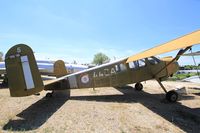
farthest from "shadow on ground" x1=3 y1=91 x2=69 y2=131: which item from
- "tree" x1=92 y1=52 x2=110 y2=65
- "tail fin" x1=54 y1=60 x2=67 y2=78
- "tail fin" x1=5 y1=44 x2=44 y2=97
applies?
"tree" x1=92 y1=52 x2=110 y2=65

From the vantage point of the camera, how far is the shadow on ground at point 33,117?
5898 millimetres

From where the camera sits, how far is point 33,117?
6902 millimetres

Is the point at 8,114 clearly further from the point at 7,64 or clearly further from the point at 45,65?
the point at 45,65

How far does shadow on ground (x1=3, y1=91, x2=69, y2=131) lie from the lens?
19.4ft

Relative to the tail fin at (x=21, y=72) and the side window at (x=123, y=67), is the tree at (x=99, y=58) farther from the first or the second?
the tail fin at (x=21, y=72)

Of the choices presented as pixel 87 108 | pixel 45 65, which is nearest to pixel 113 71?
A: pixel 87 108

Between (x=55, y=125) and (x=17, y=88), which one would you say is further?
(x=17, y=88)

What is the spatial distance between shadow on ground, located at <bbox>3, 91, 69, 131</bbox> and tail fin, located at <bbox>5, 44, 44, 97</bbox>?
0.86 meters

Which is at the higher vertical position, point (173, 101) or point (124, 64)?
point (124, 64)

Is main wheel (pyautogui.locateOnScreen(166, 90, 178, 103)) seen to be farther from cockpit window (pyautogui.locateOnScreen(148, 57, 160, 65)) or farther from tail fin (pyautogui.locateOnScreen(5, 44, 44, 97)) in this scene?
tail fin (pyautogui.locateOnScreen(5, 44, 44, 97))

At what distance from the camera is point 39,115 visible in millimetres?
7176

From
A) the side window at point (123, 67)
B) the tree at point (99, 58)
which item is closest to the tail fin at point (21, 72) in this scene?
the side window at point (123, 67)

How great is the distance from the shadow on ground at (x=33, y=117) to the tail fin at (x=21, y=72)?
86 cm

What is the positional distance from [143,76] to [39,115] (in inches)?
257
